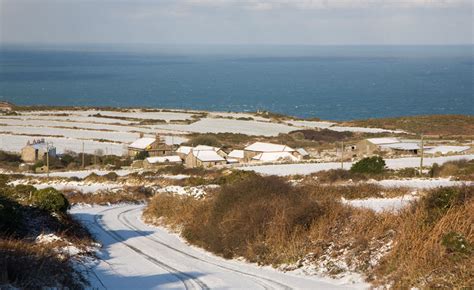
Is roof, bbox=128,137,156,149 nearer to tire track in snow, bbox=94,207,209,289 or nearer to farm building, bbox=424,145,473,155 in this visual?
farm building, bbox=424,145,473,155

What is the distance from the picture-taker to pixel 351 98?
487 feet

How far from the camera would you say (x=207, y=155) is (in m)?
49.3

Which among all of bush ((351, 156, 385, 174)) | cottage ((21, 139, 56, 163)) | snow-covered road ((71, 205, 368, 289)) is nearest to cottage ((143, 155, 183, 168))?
cottage ((21, 139, 56, 163))

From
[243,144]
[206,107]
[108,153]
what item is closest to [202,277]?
[108,153]

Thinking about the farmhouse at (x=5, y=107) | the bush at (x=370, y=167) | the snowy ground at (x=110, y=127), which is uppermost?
the bush at (x=370, y=167)

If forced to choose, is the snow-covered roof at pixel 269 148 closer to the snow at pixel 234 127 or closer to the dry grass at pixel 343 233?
the snow at pixel 234 127

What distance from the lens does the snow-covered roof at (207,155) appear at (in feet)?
158

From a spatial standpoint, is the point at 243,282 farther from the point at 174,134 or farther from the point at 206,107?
the point at 206,107

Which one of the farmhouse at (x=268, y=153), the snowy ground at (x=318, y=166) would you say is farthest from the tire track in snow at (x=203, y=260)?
the farmhouse at (x=268, y=153)

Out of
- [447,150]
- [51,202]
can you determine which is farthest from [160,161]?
[51,202]

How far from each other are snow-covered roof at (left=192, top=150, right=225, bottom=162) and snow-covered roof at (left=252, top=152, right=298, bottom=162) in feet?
10.7

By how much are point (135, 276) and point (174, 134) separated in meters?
62.2

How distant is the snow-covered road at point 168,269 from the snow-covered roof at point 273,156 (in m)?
31.6

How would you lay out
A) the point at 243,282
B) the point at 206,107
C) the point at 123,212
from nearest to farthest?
1. the point at 243,282
2. the point at 123,212
3. the point at 206,107
